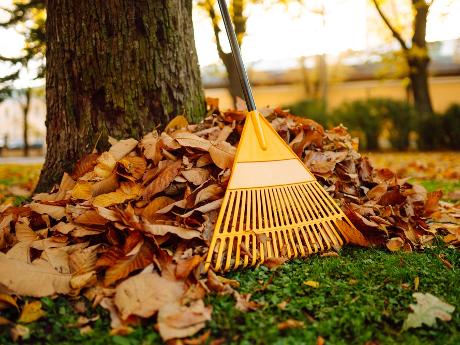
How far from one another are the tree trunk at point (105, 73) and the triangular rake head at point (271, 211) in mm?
684

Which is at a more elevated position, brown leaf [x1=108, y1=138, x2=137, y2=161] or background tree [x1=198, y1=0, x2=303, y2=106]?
background tree [x1=198, y1=0, x2=303, y2=106]

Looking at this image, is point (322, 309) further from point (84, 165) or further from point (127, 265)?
point (84, 165)

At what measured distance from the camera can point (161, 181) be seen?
7.05ft

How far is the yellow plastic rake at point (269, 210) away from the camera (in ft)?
6.28

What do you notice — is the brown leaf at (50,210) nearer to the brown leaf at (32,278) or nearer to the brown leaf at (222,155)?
the brown leaf at (32,278)

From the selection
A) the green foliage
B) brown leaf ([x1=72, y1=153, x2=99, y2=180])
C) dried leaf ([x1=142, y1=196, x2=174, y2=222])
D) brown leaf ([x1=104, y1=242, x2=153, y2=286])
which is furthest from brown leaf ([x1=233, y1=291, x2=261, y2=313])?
the green foliage

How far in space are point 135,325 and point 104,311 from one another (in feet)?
0.49

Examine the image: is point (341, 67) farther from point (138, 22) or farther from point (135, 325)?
point (135, 325)

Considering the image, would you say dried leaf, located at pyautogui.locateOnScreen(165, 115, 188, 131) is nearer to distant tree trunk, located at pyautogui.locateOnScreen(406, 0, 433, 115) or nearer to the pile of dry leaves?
the pile of dry leaves

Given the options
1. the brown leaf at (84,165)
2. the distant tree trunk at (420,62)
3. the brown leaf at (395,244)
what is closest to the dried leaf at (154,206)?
the brown leaf at (84,165)

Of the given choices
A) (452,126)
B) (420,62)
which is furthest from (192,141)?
(420,62)

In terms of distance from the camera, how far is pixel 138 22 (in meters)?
2.60

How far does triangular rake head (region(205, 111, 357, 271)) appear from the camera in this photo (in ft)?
6.28

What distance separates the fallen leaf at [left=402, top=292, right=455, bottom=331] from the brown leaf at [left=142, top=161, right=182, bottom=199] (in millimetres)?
1145
